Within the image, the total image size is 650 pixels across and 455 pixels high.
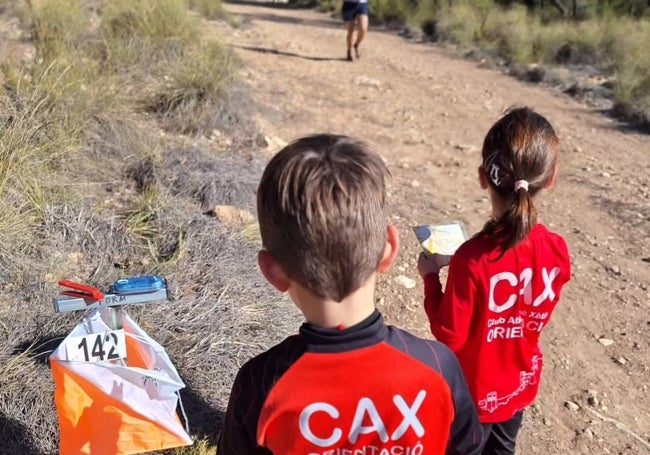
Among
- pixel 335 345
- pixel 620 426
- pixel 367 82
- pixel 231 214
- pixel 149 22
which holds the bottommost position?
pixel 620 426

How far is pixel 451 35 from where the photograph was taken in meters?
11.5

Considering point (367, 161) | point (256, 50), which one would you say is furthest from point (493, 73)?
point (367, 161)

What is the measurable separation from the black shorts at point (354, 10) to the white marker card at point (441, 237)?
762cm

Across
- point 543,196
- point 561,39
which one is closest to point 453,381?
point 543,196

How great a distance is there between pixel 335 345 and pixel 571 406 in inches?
90.1

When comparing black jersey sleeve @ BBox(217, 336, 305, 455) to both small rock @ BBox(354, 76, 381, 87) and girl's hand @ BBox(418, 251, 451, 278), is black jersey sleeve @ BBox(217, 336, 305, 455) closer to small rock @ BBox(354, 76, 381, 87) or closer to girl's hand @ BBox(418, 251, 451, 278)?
girl's hand @ BBox(418, 251, 451, 278)

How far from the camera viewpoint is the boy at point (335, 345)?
1.11 metres

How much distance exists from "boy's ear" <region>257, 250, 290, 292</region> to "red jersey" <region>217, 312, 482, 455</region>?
0.28 ft

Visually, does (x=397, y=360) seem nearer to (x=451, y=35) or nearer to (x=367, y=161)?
(x=367, y=161)

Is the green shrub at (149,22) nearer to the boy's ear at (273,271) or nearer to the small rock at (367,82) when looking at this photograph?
the small rock at (367,82)

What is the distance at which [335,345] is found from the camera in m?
1.15

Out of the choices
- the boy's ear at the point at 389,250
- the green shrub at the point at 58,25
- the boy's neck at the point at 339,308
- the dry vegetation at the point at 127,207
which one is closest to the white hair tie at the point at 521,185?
the boy's ear at the point at 389,250

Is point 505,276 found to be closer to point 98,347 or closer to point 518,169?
point 518,169

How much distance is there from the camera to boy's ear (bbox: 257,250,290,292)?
1.17 metres
